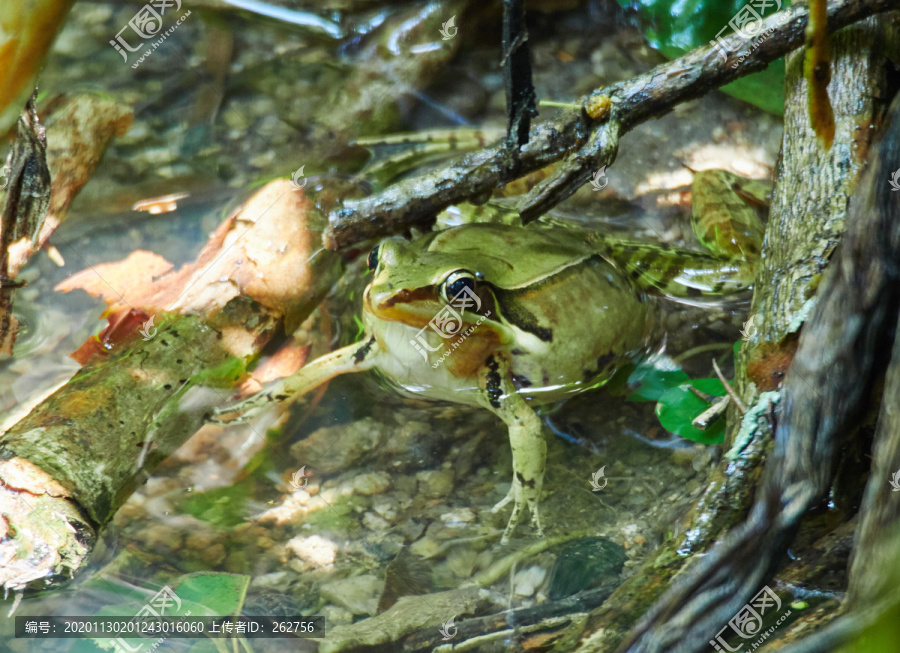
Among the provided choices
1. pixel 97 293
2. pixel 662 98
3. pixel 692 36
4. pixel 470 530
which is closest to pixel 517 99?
pixel 662 98

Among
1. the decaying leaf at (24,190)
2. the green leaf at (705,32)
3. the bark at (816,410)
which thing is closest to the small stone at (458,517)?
the bark at (816,410)

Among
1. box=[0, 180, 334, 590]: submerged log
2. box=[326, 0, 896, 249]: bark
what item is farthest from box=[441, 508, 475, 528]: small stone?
box=[326, 0, 896, 249]: bark

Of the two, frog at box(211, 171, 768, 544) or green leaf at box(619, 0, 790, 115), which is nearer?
frog at box(211, 171, 768, 544)

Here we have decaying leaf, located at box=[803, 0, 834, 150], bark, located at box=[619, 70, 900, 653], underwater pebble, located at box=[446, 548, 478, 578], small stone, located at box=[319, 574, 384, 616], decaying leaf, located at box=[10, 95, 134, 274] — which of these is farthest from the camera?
decaying leaf, located at box=[10, 95, 134, 274]

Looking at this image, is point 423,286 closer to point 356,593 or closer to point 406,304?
point 406,304

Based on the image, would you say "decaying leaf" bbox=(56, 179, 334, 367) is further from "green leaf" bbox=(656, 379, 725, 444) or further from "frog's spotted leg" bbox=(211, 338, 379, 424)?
"green leaf" bbox=(656, 379, 725, 444)

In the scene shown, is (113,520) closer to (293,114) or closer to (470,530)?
(470,530)
